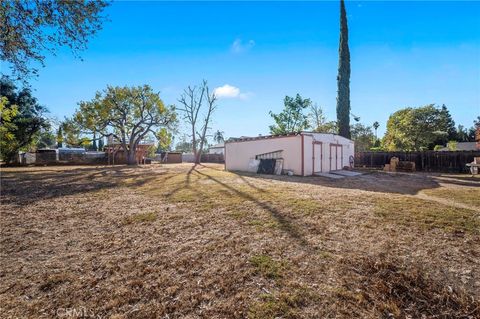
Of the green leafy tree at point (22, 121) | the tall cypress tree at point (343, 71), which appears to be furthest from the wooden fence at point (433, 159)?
the green leafy tree at point (22, 121)

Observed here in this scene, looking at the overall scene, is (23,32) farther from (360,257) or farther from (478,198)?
(478,198)

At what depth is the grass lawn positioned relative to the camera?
8.30 feet

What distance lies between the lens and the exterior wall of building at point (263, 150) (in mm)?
14766

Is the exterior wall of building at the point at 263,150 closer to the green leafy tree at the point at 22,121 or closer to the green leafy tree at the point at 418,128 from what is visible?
the green leafy tree at the point at 22,121

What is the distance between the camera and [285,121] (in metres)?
33.8

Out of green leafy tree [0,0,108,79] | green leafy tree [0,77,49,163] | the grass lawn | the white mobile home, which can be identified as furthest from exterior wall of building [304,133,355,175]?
green leafy tree [0,77,49,163]

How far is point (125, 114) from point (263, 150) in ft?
63.6

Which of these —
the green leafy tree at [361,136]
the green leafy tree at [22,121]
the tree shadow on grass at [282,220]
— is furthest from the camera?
the green leafy tree at [361,136]

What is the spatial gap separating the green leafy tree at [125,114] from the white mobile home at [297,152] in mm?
13254

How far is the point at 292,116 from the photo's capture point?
110ft

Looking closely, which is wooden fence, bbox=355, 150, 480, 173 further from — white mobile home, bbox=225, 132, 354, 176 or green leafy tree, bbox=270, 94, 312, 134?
green leafy tree, bbox=270, 94, 312, 134

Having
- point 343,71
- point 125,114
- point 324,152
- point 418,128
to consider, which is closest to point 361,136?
point 418,128

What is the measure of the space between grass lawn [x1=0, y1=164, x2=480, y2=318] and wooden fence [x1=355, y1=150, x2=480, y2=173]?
16120 millimetres

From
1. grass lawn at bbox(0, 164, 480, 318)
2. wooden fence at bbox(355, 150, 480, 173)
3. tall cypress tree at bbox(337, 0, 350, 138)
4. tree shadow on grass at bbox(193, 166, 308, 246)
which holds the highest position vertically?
tall cypress tree at bbox(337, 0, 350, 138)
